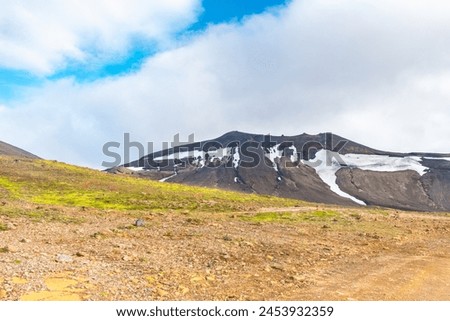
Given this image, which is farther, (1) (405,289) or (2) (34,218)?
(2) (34,218)

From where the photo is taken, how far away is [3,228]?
19.1 m

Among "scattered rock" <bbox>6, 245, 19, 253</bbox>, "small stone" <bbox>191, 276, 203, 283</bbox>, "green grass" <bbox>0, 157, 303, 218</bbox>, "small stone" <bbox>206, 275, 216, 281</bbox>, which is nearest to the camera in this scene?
"small stone" <bbox>191, 276, 203, 283</bbox>

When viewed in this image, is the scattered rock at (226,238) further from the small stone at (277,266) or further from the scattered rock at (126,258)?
the scattered rock at (126,258)

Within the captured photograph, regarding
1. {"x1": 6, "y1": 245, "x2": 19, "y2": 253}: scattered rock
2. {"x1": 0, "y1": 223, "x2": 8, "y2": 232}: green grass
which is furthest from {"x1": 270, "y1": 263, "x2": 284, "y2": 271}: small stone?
{"x1": 0, "y1": 223, "x2": 8, "y2": 232}: green grass

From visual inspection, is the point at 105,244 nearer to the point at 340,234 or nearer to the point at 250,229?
the point at 250,229

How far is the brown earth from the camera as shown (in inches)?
446

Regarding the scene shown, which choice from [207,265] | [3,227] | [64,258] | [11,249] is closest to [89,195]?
[3,227]

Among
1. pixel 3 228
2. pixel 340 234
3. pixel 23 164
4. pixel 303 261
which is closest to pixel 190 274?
pixel 303 261

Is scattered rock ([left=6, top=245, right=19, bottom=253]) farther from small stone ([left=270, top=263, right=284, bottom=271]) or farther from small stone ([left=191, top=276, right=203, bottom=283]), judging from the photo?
small stone ([left=270, top=263, right=284, bottom=271])

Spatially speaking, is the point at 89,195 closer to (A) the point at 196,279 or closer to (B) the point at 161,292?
(A) the point at 196,279

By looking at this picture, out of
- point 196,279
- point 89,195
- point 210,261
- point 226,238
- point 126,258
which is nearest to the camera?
point 196,279

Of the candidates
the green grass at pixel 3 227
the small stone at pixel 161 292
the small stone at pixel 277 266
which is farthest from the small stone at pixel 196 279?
the green grass at pixel 3 227

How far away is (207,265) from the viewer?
14.5m
